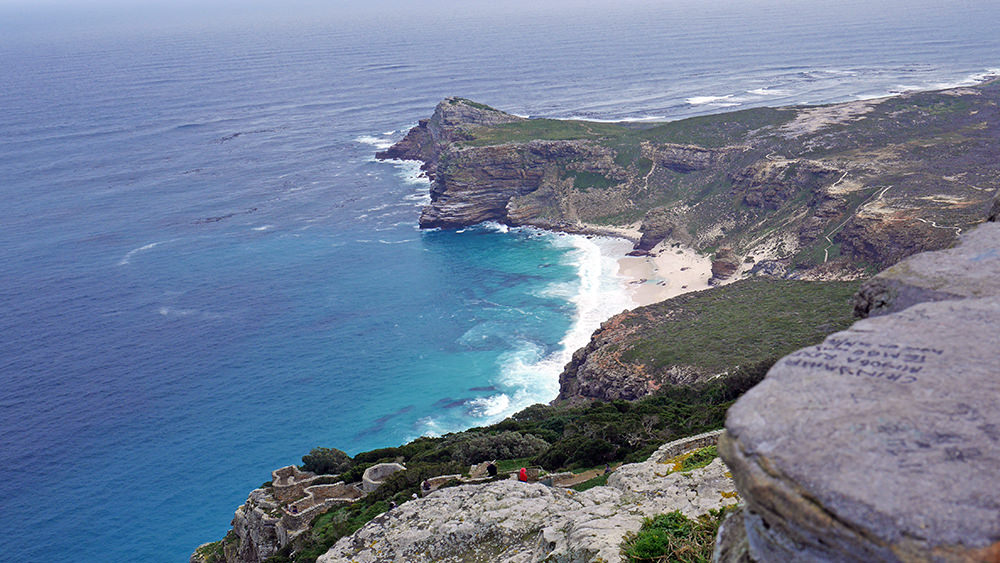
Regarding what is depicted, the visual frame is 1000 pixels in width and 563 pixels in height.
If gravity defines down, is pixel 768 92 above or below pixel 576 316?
above

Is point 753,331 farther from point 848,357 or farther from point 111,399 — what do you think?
point 111,399

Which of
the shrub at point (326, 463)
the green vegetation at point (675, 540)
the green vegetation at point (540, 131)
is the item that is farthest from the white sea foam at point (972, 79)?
the green vegetation at point (675, 540)

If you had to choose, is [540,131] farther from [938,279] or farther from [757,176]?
[938,279]

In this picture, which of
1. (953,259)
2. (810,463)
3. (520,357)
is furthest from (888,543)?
(520,357)

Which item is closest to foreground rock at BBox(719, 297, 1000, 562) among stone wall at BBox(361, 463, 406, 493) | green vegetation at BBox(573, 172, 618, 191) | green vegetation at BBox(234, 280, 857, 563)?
green vegetation at BBox(234, 280, 857, 563)

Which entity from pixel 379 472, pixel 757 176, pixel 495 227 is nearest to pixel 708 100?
pixel 757 176

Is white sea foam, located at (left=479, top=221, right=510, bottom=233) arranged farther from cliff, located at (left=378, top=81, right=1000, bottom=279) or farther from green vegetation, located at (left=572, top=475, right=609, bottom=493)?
green vegetation, located at (left=572, top=475, right=609, bottom=493)
